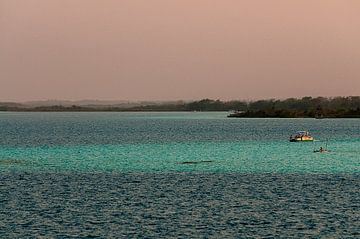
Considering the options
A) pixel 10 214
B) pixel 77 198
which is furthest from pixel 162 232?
pixel 77 198

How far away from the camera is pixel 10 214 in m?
48.7

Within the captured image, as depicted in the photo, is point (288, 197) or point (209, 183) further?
point (209, 183)

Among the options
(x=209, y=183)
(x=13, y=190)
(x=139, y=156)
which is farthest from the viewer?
(x=139, y=156)

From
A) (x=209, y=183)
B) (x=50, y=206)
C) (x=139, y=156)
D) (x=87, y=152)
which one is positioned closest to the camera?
(x=50, y=206)

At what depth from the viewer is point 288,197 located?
57469 millimetres

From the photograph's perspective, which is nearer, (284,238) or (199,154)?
(284,238)

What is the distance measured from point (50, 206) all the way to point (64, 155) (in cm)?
5722

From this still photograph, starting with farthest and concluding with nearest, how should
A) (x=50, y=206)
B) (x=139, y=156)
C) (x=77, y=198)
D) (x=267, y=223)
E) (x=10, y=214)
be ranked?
(x=139, y=156) → (x=77, y=198) → (x=50, y=206) → (x=10, y=214) → (x=267, y=223)

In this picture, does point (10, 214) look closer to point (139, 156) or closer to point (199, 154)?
point (139, 156)

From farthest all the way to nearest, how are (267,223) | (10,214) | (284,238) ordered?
1. (10,214)
2. (267,223)
3. (284,238)

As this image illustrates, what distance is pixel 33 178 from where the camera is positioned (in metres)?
72.3

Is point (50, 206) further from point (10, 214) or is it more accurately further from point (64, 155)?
point (64, 155)

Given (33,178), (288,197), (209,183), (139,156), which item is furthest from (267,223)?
(139,156)

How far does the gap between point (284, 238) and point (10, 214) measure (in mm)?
19364
